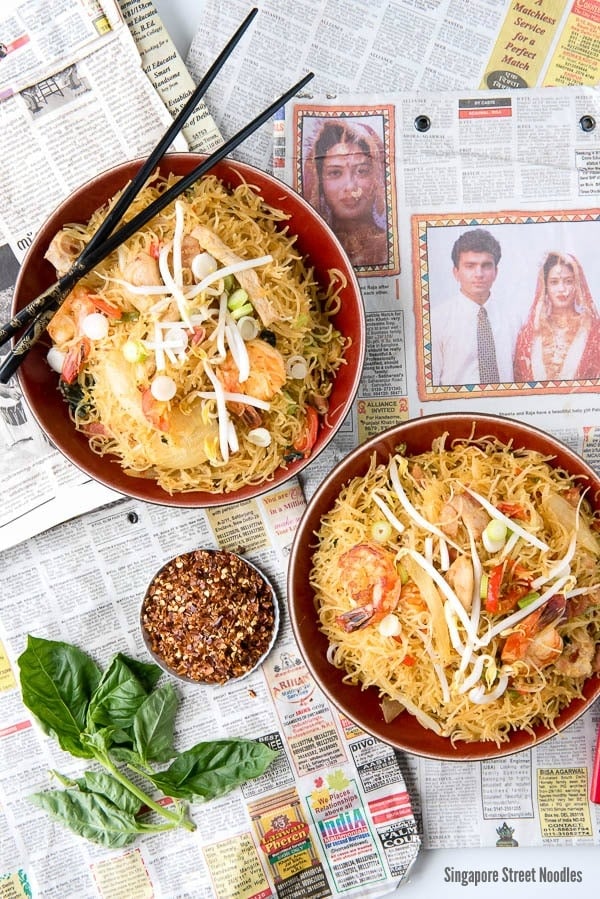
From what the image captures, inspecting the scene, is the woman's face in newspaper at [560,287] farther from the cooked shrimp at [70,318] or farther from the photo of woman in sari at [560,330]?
the cooked shrimp at [70,318]

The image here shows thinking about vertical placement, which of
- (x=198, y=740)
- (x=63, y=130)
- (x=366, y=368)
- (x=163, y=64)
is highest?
(x=163, y=64)

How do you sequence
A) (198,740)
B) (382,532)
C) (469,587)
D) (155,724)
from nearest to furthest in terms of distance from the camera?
(469,587), (382,532), (155,724), (198,740)

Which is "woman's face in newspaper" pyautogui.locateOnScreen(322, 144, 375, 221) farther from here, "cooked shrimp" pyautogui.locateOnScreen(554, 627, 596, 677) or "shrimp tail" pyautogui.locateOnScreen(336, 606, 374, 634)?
"cooked shrimp" pyautogui.locateOnScreen(554, 627, 596, 677)

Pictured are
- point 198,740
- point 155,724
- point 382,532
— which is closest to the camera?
point 382,532

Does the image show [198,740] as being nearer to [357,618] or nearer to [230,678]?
[230,678]

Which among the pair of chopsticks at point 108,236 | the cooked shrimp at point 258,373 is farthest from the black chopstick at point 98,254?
the cooked shrimp at point 258,373

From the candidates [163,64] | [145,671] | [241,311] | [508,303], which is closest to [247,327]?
[241,311]

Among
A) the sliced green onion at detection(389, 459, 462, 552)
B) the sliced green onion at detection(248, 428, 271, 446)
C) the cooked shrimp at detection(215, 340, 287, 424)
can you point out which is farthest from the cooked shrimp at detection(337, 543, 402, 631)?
the cooked shrimp at detection(215, 340, 287, 424)
